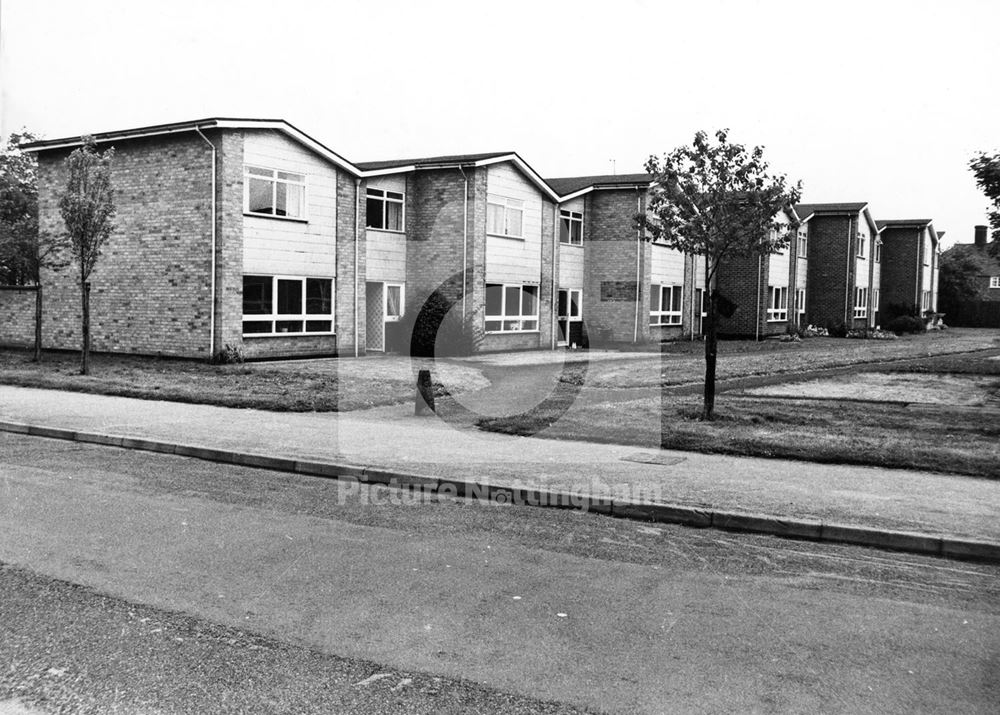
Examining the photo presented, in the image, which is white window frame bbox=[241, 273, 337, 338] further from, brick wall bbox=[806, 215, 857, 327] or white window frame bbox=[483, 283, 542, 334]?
brick wall bbox=[806, 215, 857, 327]

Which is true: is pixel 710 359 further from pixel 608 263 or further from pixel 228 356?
pixel 608 263

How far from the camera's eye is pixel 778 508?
8.29 meters

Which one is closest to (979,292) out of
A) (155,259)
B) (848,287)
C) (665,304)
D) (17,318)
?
(848,287)

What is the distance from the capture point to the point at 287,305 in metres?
24.8

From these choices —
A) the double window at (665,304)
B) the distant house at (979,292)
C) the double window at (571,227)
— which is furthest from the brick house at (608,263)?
the distant house at (979,292)

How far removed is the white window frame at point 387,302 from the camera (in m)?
28.5

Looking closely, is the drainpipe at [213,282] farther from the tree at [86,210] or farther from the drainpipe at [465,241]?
the drainpipe at [465,241]

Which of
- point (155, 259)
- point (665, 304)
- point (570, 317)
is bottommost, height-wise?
point (570, 317)

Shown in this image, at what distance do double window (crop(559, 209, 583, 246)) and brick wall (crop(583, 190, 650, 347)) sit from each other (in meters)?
0.33

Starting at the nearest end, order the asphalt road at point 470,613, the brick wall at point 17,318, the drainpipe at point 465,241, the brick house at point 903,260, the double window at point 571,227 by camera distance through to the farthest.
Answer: the asphalt road at point 470,613
the brick wall at point 17,318
the drainpipe at point 465,241
the double window at point 571,227
the brick house at point 903,260

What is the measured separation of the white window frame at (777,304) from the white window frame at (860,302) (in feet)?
19.0

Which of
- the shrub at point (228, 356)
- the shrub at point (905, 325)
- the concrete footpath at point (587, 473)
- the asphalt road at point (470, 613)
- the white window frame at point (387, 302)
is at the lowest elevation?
the asphalt road at point (470, 613)

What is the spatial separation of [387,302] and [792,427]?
57.1ft

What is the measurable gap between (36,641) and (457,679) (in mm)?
2231
